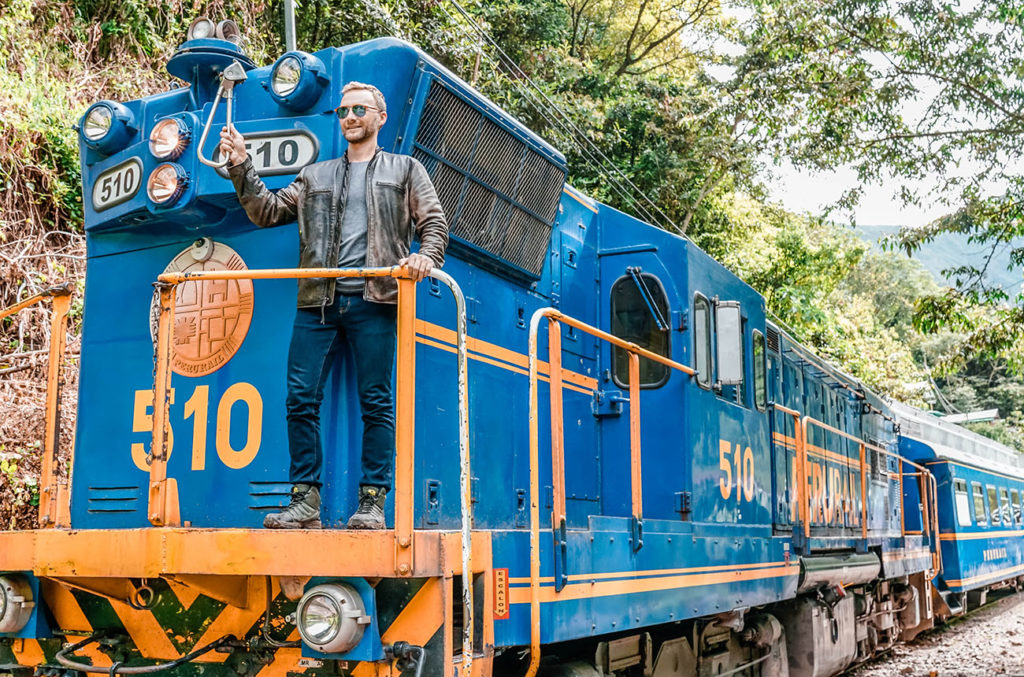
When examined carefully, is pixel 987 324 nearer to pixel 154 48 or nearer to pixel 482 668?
pixel 482 668

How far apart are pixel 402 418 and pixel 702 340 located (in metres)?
2.74

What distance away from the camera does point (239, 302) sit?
415 centimetres

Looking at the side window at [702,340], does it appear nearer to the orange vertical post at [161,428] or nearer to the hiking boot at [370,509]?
the hiking boot at [370,509]

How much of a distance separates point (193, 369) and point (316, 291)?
799 mm

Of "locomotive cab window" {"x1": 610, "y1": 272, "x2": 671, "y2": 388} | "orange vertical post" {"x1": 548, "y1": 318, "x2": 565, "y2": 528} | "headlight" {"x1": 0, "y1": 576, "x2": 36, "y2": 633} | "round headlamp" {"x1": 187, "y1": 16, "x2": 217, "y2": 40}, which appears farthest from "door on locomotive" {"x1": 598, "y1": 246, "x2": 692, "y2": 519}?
"headlight" {"x1": 0, "y1": 576, "x2": 36, "y2": 633}

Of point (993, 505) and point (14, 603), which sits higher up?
point (993, 505)

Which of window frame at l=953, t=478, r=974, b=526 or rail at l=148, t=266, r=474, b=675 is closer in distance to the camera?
rail at l=148, t=266, r=474, b=675

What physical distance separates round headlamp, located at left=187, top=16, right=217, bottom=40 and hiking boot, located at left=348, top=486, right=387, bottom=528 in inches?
85.5

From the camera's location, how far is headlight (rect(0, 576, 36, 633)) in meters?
3.79

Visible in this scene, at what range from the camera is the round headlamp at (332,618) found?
3.18m

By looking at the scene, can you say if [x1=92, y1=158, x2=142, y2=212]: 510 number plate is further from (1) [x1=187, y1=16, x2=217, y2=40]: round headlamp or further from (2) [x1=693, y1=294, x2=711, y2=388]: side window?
(2) [x1=693, y1=294, x2=711, y2=388]: side window

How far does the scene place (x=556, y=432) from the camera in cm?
389

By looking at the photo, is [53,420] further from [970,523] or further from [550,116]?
[970,523]

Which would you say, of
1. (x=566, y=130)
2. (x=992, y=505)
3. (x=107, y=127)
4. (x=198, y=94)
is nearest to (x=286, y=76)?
(x=198, y=94)
